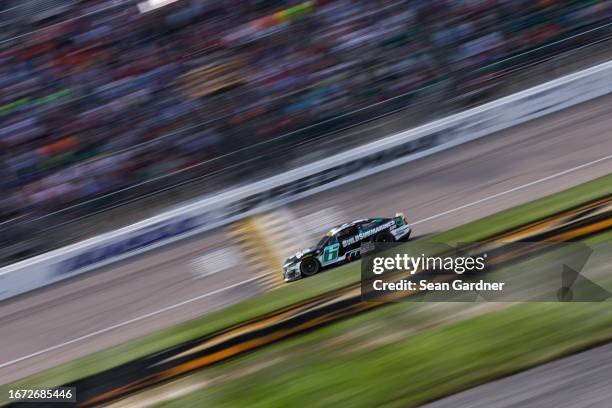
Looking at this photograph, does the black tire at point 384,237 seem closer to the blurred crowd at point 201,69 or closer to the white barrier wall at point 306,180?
the white barrier wall at point 306,180

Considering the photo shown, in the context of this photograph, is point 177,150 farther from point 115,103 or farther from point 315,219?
point 315,219

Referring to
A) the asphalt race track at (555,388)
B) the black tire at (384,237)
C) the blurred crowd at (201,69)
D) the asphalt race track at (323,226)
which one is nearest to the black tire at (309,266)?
the asphalt race track at (323,226)

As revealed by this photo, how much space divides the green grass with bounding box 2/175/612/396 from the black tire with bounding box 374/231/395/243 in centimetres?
88

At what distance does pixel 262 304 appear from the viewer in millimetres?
11133

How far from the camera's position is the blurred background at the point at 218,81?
17.5 meters

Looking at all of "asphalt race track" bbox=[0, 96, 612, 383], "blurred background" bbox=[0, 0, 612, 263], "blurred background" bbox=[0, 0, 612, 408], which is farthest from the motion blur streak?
"blurred background" bbox=[0, 0, 612, 263]

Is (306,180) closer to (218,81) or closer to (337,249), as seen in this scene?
(218,81)

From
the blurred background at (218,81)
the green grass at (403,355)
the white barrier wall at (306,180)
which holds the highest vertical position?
the blurred background at (218,81)

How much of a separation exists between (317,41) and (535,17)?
5277mm

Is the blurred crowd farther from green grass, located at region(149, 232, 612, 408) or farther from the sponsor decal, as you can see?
Result: green grass, located at region(149, 232, 612, 408)

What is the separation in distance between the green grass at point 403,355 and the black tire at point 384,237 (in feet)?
13.5

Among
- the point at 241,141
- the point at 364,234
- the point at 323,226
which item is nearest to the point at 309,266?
the point at 364,234

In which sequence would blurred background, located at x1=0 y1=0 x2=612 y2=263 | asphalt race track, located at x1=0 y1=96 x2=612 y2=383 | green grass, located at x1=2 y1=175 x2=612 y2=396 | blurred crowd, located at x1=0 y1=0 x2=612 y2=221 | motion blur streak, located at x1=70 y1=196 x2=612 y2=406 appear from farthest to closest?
blurred crowd, located at x1=0 y1=0 x2=612 y2=221
blurred background, located at x1=0 y1=0 x2=612 y2=263
asphalt race track, located at x1=0 y1=96 x2=612 y2=383
green grass, located at x1=2 y1=175 x2=612 y2=396
motion blur streak, located at x1=70 y1=196 x2=612 y2=406

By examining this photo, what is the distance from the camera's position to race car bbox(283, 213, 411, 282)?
43.1 ft
